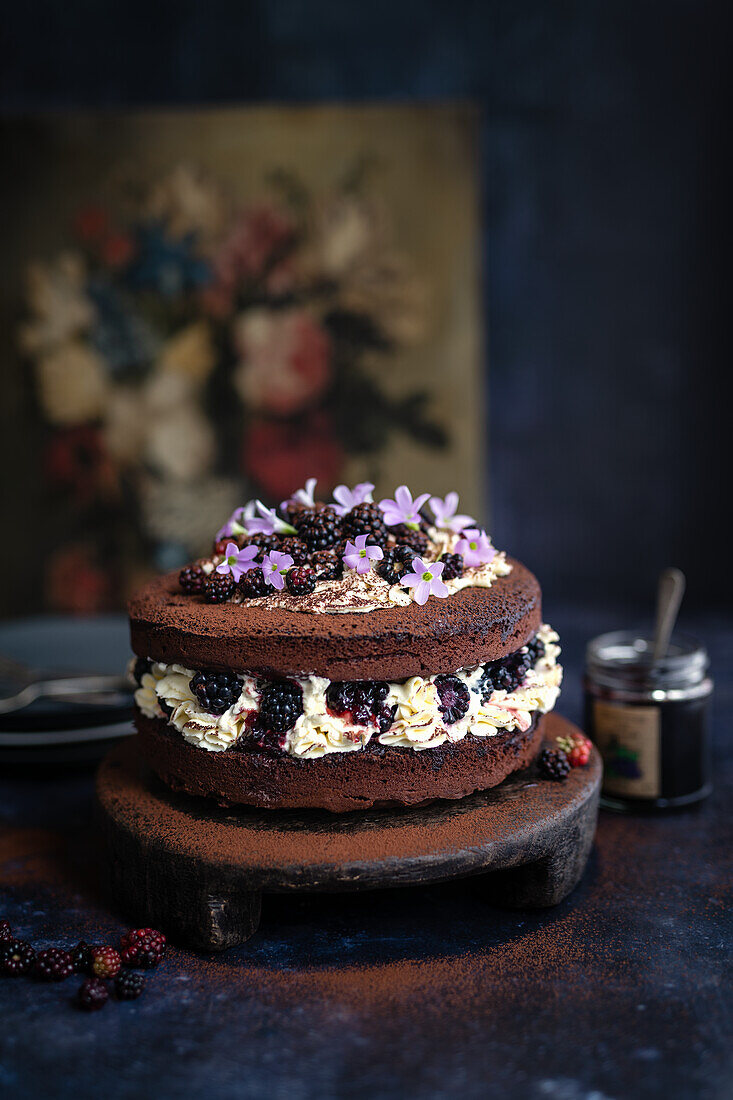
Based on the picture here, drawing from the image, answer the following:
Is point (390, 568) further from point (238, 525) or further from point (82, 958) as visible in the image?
→ point (82, 958)

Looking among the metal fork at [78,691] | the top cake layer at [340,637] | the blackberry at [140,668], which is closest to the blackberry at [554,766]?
the top cake layer at [340,637]

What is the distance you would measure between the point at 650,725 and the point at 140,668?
3.86 feet

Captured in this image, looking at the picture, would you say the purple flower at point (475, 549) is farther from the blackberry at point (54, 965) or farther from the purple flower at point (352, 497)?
the blackberry at point (54, 965)

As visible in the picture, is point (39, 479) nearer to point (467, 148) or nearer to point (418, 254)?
point (418, 254)

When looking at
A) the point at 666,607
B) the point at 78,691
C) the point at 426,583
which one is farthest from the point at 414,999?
the point at 78,691

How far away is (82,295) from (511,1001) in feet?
13.0

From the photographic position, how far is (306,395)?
A: 4.83m

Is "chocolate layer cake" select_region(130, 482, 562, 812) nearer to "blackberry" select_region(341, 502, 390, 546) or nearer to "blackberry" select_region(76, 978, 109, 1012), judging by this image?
"blackberry" select_region(341, 502, 390, 546)

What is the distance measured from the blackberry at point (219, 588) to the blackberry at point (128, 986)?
0.68m

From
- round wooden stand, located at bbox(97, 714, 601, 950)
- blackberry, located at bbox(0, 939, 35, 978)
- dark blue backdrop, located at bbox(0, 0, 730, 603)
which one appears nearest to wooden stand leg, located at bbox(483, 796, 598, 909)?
round wooden stand, located at bbox(97, 714, 601, 950)

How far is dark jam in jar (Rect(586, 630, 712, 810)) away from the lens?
2.41 m

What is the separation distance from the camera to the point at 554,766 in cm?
210

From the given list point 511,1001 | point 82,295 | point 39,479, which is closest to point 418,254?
point 82,295

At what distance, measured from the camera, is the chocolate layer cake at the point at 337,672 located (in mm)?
1866
